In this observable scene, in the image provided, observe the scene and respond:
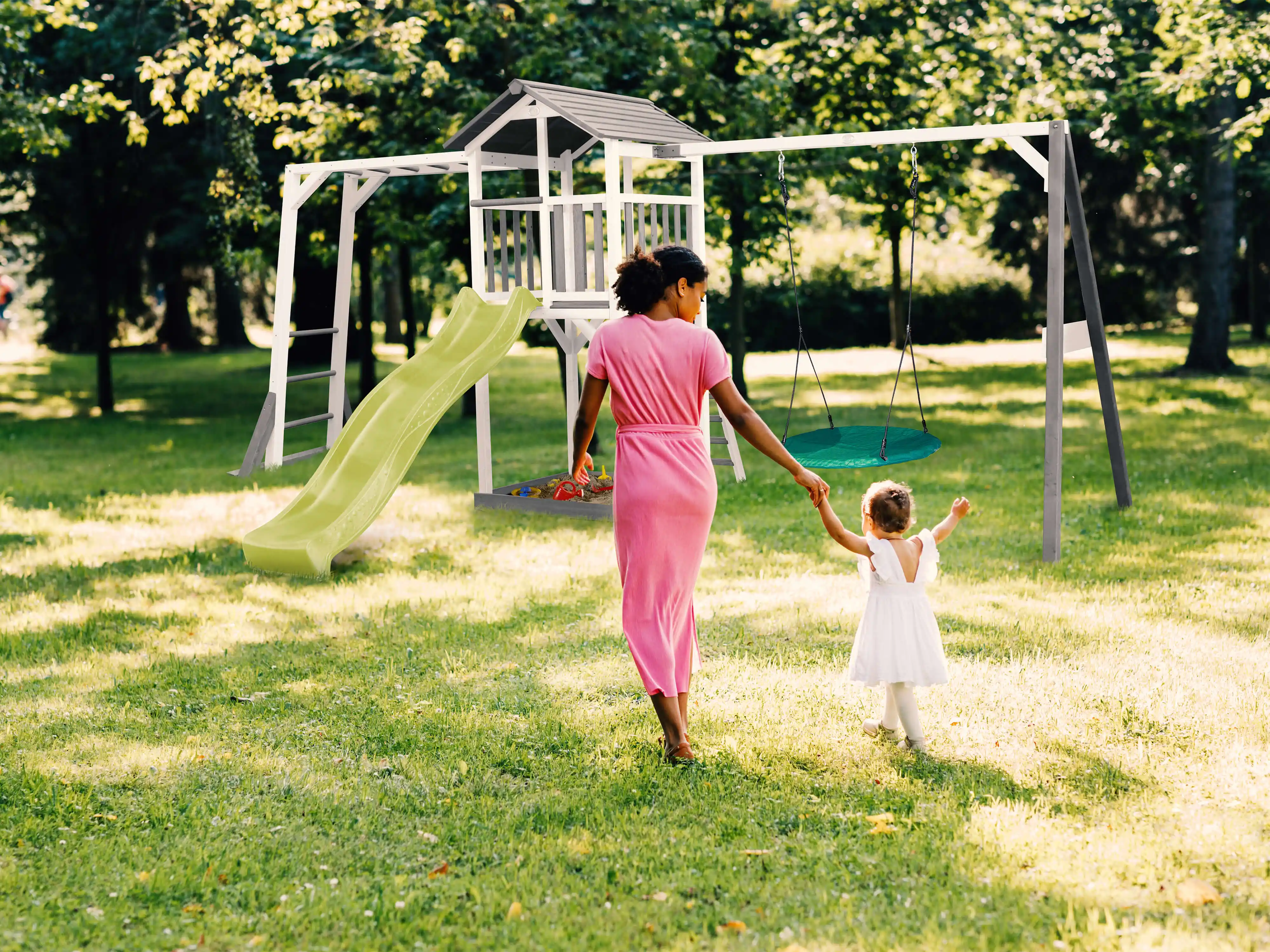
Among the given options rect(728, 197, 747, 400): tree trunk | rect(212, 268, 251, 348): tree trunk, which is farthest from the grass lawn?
rect(212, 268, 251, 348): tree trunk

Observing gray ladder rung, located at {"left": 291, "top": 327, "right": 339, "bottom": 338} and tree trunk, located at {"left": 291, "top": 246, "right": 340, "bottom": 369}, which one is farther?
tree trunk, located at {"left": 291, "top": 246, "right": 340, "bottom": 369}

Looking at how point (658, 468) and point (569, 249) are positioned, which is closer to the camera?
point (658, 468)

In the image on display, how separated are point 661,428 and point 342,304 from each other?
7017 mm

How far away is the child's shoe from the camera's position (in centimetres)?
510

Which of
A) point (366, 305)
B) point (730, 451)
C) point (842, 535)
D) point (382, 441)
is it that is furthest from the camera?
point (366, 305)

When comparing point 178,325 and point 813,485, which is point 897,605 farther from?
point 178,325

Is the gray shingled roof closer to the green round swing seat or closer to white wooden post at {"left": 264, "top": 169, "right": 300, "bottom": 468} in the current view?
white wooden post at {"left": 264, "top": 169, "right": 300, "bottom": 468}

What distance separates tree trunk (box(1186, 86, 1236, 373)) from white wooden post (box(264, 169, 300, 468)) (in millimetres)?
14643

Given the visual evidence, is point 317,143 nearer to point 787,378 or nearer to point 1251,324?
point 787,378

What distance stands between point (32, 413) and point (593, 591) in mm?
16355

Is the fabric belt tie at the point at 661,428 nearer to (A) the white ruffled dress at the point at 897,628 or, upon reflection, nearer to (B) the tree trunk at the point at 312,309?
(A) the white ruffled dress at the point at 897,628

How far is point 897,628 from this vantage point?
4879mm

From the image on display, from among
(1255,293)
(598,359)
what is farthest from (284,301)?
(1255,293)

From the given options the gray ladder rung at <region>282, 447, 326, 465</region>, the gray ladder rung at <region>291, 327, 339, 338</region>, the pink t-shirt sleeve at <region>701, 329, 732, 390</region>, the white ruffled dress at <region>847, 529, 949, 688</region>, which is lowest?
the white ruffled dress at <region>847, 529, 949, 688</region>
